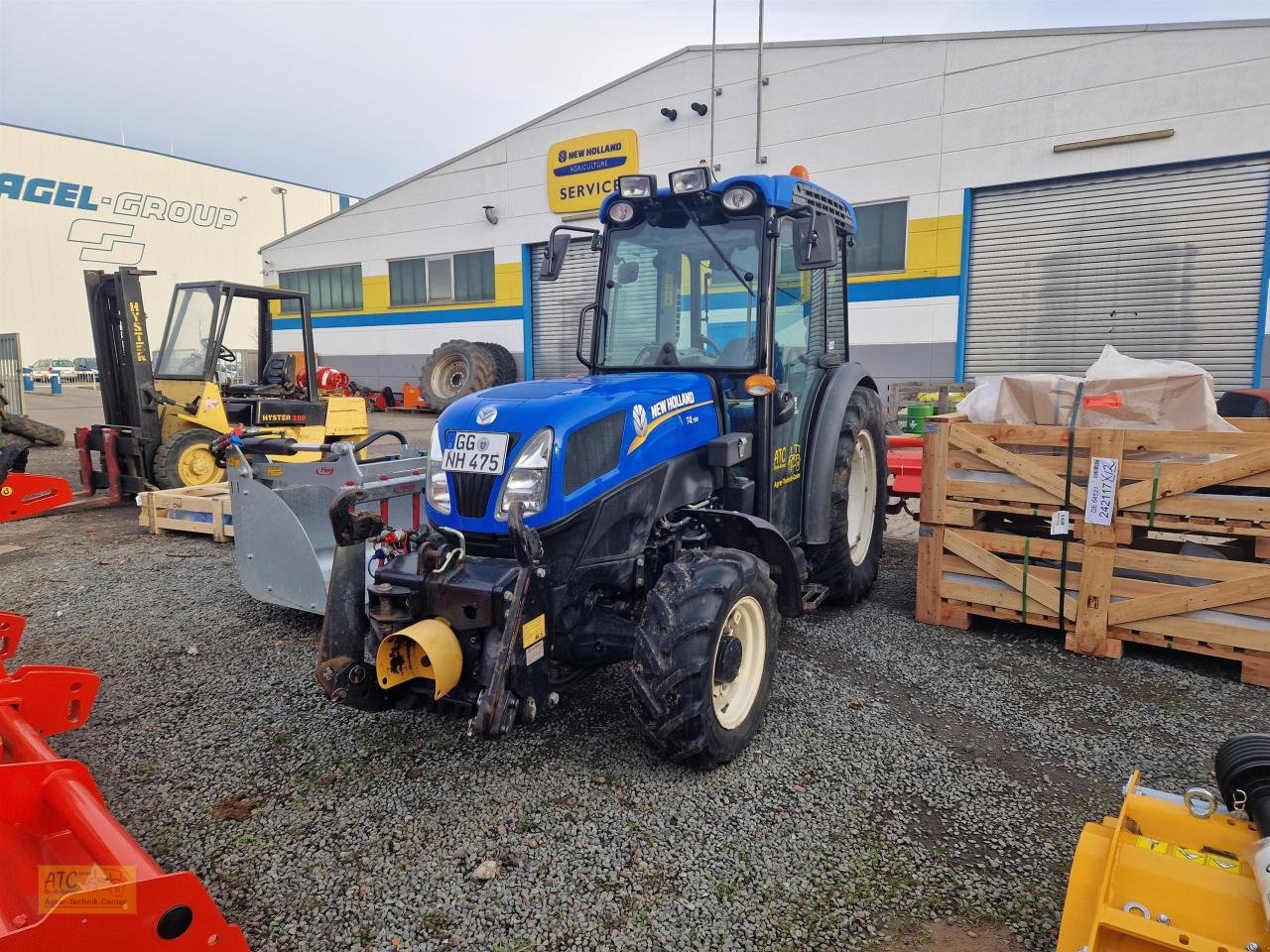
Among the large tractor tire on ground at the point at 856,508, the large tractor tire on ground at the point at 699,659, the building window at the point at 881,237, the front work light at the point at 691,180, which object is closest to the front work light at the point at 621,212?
the front work light at the point at 691,180

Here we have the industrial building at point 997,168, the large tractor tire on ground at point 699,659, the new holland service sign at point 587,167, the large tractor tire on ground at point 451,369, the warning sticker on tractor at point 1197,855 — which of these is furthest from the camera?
the large tractor tire on ground at point 451,369

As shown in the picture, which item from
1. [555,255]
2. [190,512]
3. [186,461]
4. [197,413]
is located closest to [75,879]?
[555,255]

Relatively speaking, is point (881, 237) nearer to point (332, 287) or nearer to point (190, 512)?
point (190, 512)

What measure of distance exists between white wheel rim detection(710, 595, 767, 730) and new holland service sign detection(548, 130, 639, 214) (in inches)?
499

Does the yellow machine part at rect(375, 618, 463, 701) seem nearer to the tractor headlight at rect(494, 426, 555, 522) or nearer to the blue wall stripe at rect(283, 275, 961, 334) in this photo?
the tractor headlight at rect(494, 426, 555, 522)

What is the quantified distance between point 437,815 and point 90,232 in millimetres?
40486

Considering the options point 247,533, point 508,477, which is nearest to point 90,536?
point 247,533

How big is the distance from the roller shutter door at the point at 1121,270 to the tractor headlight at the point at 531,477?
34.8ft

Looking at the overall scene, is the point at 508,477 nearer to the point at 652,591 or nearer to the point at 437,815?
the point at 652,591

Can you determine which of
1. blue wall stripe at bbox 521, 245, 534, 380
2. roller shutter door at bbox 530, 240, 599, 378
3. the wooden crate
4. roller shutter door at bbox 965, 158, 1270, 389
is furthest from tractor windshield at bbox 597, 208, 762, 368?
blue wall stripe at bbox 521, 245, 534, 380

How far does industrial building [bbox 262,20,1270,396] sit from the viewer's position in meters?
10.0

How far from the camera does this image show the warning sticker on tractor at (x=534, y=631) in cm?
270

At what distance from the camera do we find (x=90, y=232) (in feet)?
112

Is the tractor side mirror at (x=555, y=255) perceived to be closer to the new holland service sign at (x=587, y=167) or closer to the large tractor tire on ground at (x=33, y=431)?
the new holland service sign at (x=587, y=167)
